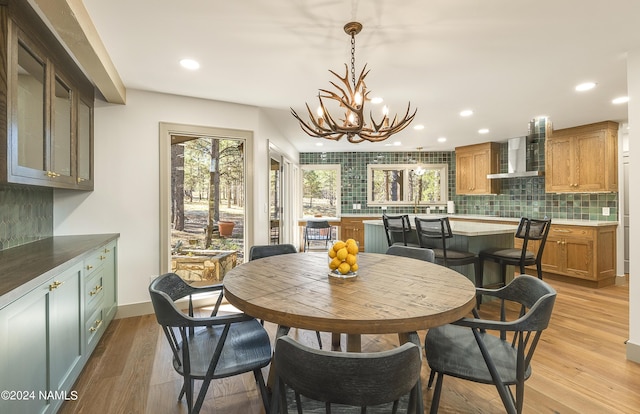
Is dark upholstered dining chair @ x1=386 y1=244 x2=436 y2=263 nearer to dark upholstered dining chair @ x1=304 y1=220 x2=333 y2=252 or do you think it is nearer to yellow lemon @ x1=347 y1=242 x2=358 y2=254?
yellow lemon @ x1=347 y1=242 x2=358 y2=254

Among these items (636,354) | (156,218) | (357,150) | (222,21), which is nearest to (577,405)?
(636,354)

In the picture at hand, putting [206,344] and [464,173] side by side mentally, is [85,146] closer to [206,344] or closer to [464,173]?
[206,344]

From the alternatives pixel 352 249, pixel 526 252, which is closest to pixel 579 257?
pixel 526 252

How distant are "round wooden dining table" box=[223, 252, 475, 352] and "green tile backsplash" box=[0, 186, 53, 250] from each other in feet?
5.64

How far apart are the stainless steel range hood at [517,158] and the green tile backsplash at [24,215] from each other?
6.48m

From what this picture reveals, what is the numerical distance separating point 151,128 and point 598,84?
446 cm

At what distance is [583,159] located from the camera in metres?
4.63

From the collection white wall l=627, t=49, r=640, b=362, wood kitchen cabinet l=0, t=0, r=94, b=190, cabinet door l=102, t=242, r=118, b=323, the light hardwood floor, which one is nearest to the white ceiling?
white wall l=627, t=49, r=640, b=362

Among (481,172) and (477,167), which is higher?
(477,167)

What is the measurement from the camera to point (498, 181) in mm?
6164

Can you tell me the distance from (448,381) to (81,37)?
319 centimetres

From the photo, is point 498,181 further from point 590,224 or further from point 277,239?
point 277,239

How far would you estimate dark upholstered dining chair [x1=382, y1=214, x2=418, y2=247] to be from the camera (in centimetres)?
379

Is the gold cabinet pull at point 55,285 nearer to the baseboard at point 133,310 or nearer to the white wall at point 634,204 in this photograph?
the baseboard at point 133,310
